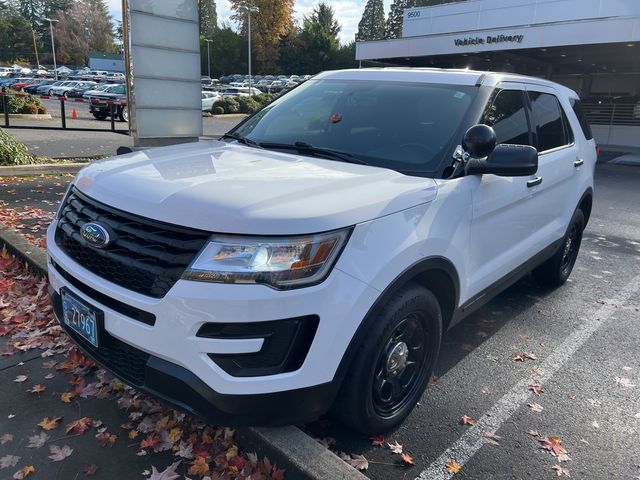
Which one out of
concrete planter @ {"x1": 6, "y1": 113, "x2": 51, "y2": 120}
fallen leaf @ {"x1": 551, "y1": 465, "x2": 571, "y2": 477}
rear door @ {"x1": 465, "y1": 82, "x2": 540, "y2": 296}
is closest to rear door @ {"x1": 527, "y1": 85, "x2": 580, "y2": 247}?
rear door @ {"x1": 465, "y1": 82, "x2": 540, "y2": 296}

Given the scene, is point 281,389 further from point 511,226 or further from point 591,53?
point 591,53

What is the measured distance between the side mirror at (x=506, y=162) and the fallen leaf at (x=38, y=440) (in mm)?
2687

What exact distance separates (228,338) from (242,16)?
7757 centimetres

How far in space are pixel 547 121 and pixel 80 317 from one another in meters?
3.77

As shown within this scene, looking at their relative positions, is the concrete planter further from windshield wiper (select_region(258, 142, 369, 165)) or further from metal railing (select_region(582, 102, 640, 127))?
metal railing (select_region(582, 102, 640, 127))

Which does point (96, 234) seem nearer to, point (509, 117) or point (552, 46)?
point (509, 117)

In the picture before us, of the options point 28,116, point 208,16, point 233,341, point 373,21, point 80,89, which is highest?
point 208,16

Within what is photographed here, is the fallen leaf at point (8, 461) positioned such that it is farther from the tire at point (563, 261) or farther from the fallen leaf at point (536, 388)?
the tire at point (563, 261)

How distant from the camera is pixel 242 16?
2852 inches

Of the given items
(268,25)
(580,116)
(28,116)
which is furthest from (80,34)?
(580,116)

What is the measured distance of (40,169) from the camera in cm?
959

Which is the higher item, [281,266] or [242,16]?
[242,16]

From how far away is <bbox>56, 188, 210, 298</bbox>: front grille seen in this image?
217cm

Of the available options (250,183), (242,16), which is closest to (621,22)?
(250,183)
